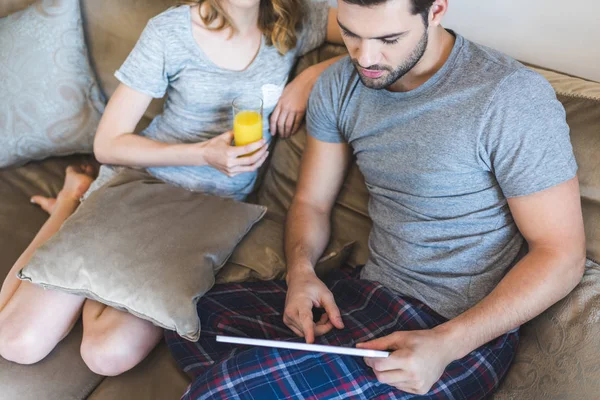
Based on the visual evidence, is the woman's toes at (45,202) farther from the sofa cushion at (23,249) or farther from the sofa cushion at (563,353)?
the sofa cushion at (563,353)

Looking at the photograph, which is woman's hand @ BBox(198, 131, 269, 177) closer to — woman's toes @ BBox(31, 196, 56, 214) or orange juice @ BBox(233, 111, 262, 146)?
orange juice @ BBox(233, 111, 262, 146)

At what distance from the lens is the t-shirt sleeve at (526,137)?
115 centimetres

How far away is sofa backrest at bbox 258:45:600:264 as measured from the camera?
128cm

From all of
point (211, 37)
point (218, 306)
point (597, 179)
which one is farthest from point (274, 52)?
point (597, 179)

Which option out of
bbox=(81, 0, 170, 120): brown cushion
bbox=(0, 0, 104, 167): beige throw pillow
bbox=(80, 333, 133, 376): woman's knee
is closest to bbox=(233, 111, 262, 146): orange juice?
bbox=(81, 0, 170, 120): brown cushion

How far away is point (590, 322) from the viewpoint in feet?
3.79

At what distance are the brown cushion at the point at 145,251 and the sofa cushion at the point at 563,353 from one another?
2.39 ft

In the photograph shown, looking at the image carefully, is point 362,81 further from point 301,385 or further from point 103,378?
point 103,378

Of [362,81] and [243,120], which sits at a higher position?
[362,81]

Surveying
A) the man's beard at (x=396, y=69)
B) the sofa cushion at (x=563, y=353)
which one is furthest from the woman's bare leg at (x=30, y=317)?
the sofa cushion at (x=563, y=353)

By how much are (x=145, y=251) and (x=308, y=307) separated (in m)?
0.43

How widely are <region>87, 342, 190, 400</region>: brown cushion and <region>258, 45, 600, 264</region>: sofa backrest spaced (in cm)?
56

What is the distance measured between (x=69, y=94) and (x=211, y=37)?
0.64 m

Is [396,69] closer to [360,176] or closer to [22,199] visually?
[360,176]
